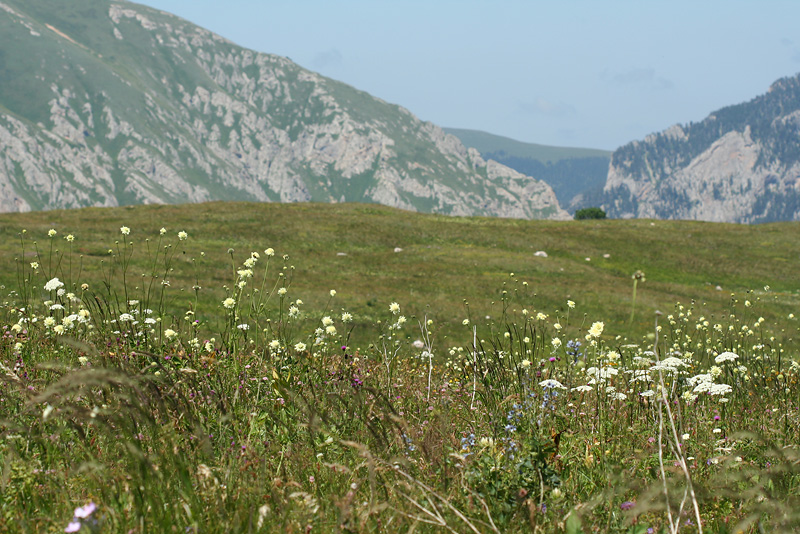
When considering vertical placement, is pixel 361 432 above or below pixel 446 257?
above

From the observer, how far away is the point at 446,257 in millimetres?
44656

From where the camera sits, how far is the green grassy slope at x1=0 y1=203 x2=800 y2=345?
28.8m

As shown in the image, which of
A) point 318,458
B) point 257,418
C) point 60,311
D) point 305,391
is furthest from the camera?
point 60,311

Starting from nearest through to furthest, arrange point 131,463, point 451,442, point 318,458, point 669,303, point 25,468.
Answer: point 131,463, point 25,468, point 318,458, point 451,442, point 669,303

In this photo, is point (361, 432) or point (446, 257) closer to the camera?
point (361, 432)

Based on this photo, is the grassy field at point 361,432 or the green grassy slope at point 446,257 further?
the green grassy slope at point 446,257

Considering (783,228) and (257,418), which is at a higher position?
(783,228)

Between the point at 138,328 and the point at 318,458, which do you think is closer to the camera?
the point at 318,458

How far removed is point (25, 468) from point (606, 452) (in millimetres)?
4097

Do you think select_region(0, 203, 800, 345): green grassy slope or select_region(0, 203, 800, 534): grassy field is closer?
select_region(0, 203, 800, 534): grassy field

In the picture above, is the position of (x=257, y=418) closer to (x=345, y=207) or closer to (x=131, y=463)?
(x=131, y=463)

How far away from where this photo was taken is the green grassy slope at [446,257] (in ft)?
94.4

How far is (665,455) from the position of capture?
4711 millimetres

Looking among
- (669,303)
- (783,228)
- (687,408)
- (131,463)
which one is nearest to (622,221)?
(783,228)
